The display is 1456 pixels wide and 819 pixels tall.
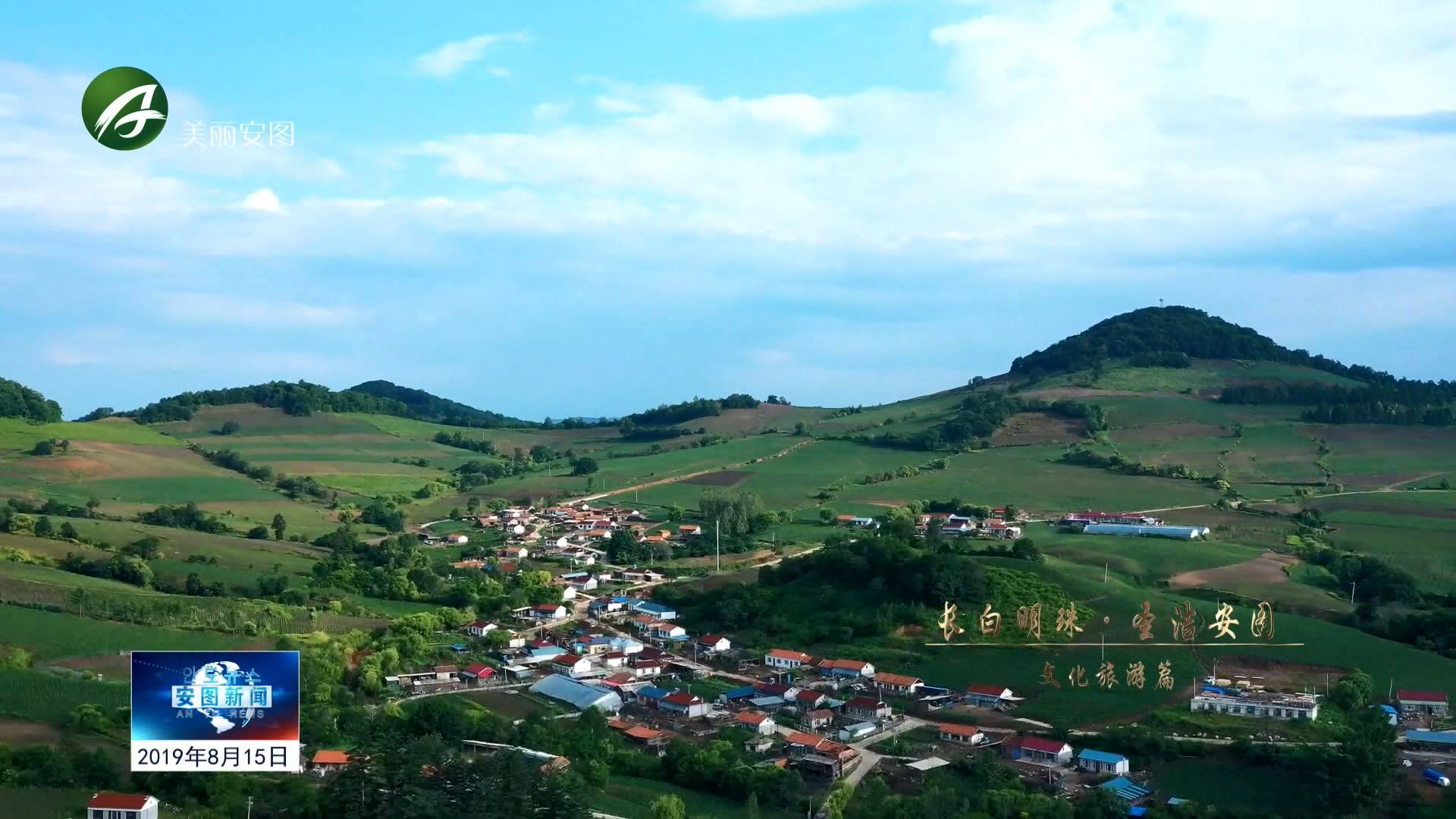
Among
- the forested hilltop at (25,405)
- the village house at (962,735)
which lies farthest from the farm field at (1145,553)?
the forested hilltop at (25,405)

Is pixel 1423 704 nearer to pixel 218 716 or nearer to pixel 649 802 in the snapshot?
pixel 649 802

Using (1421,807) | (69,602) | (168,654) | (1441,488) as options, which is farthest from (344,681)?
(1441,488)

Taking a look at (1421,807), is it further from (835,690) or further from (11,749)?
(11,749)

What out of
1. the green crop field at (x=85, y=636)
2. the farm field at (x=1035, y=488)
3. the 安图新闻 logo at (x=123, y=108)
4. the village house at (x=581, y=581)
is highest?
the 安图新闻 logo at (x=123, y=108)

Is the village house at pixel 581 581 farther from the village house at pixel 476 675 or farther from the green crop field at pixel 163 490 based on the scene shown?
the green crop field at pixel 163 490

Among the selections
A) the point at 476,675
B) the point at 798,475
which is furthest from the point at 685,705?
the point at 798,475

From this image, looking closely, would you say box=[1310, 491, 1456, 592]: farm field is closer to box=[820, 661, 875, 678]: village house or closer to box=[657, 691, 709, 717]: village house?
box=[820, 661, 875, 678]: village house
